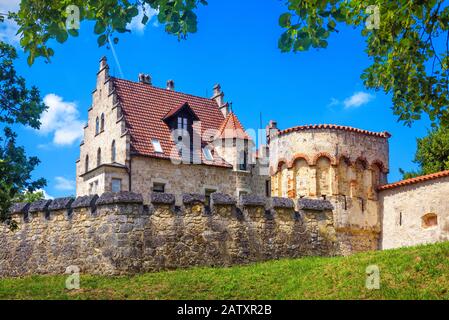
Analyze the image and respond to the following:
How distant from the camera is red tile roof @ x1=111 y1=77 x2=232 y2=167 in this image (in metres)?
32.7

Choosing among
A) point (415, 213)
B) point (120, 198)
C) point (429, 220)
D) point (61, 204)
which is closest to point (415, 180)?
point (415, 213)

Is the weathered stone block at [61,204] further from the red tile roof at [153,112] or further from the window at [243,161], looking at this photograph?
the window at [243,161]

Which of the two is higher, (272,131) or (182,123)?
(182,123)

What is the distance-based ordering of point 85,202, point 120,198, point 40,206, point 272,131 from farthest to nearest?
point 272,131 → point 40,206 → point 85,202 → point 120,198

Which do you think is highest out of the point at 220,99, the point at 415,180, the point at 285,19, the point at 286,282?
the point at 220,99

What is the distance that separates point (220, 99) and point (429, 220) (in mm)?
16981

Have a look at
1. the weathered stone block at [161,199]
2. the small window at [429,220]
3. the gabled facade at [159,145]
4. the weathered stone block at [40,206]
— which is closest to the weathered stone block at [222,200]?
the weathered stone block at [161,199]

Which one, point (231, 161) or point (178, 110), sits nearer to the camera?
point (231, 161)

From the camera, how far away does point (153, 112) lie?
34.8 metres

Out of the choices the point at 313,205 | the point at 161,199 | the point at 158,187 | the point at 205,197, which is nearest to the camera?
the point at 161,199

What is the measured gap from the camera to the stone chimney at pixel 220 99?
3772 cm

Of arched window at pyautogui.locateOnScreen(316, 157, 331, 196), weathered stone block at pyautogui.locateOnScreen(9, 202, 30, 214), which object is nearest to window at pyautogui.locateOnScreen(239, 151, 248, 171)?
arched window at pyautogui.locateOnScreen(316, 157, 331, 196)

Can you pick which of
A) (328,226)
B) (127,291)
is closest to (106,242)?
(127,291)

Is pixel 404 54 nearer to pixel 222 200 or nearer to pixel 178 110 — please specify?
pixel 222 200
